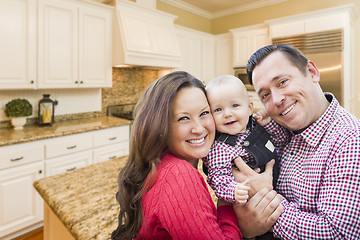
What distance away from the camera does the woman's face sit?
83cm

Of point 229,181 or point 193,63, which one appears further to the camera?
point 193,63

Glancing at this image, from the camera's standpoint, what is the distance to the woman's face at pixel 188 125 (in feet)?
2.71

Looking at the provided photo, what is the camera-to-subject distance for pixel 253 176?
0.90m

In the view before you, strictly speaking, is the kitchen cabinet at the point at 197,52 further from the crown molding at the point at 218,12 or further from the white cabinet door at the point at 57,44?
the white cabinet door at the point at 57,44

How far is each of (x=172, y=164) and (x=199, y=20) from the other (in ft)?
18.7

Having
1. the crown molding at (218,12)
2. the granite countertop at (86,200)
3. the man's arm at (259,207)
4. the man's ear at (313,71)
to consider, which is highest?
the crown molding at (218,12)

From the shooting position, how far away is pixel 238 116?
3.26 feet

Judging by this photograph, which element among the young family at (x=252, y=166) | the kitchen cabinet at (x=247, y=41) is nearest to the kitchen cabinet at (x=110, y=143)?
the young family at (x=252, y=166)

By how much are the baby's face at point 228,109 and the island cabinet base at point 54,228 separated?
929 mm

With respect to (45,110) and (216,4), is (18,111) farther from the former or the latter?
(216,4)

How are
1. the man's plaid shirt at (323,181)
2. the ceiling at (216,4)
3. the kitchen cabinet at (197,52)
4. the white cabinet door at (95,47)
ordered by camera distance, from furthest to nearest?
the ceiling at (216,4)
the kitchen cabinet at (197,52)
the white cabinet door at (95,47)
the man's plaid shirt at (323,181)

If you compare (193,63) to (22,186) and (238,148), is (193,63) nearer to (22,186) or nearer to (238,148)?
(22,186)

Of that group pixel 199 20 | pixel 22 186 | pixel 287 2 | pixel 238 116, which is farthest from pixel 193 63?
pixel 238 116

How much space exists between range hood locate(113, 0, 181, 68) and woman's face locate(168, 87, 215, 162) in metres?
2.84
